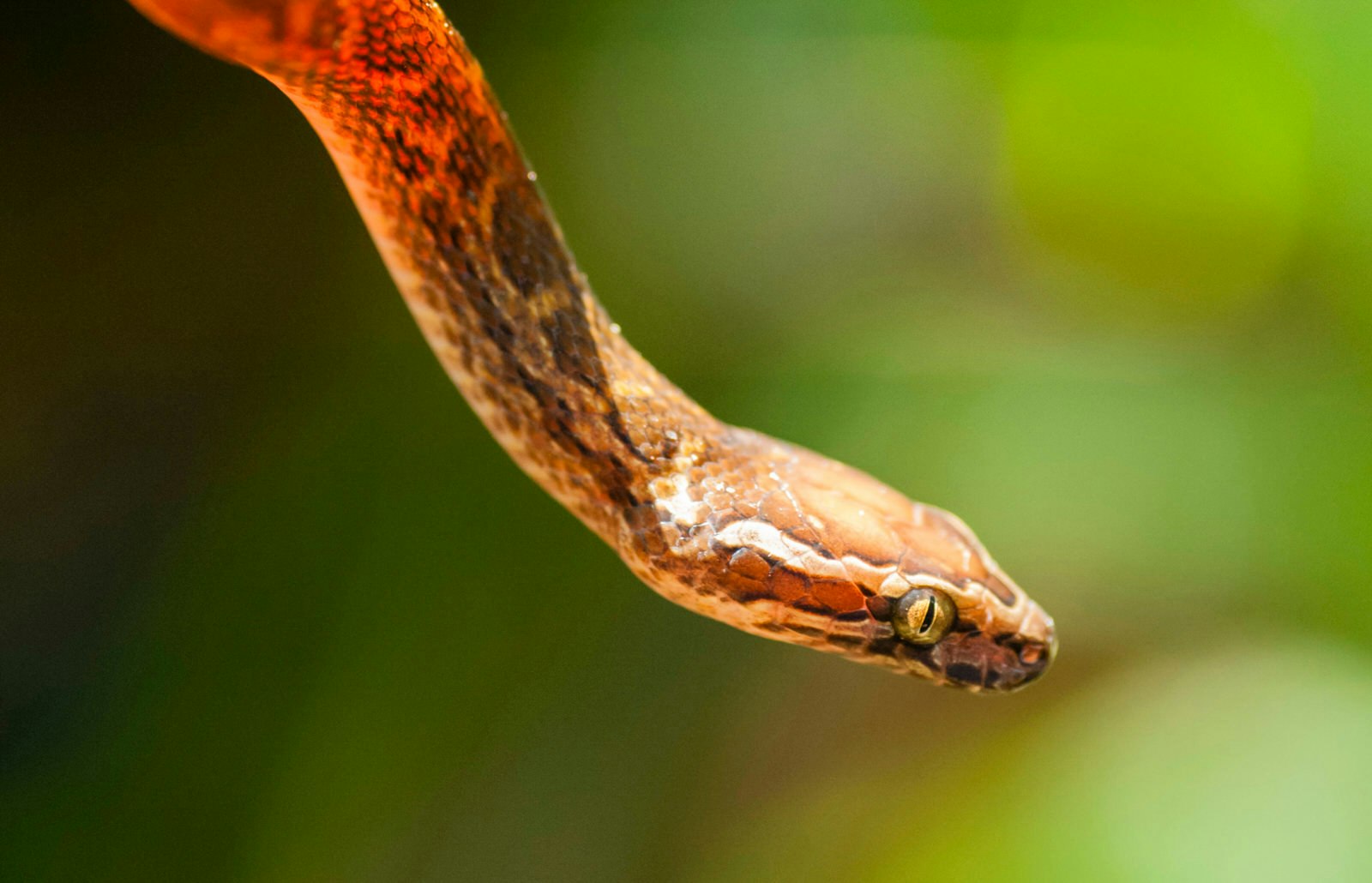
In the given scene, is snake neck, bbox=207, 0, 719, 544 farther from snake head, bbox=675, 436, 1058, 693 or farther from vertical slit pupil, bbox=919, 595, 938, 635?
vertical slit pupil, bbox=919, 595, 938, 635

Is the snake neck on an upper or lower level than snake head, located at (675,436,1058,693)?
upper

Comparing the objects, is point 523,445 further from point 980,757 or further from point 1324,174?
point 1324,174

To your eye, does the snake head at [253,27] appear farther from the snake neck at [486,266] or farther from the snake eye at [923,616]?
the snake eye at [923,616]

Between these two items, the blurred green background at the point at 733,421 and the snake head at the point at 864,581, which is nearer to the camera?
the snake head at the point at 864,581

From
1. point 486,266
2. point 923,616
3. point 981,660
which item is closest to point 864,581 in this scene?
point 923,616

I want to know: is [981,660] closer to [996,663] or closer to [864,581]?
[996,663]

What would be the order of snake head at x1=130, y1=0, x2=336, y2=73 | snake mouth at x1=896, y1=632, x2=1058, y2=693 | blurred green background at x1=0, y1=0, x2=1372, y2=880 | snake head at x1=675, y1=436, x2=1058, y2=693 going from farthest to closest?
1. blurred green background at x1=0, y1=0, x2=1372, y2=880
2. snake mouth at x1=896, y1=632, x2=1058, y2=693
3. snake head at x1=675, y1=436, x2=1058, y2=693
4. snake head at x1=130, y1=0, x2=336, y2=73

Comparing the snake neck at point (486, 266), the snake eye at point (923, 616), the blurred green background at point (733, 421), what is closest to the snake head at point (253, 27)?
the snake neck at point (486, 266)

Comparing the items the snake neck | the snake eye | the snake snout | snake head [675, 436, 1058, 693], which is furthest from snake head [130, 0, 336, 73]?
the snake snout
